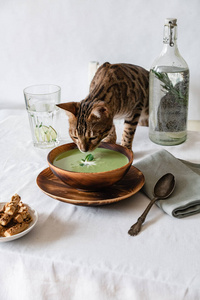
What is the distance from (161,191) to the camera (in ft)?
2.89

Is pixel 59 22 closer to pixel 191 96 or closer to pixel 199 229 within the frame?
pixel 191 96

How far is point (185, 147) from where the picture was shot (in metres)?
1.25

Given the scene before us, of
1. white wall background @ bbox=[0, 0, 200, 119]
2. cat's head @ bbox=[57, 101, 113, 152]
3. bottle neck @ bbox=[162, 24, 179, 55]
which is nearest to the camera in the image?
cat's head @ bbox=[57, 101, 113, 152]

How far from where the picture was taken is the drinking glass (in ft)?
4.10

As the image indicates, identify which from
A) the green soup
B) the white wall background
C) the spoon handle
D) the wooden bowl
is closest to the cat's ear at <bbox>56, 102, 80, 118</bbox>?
the green soup

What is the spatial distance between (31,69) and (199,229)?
1.60 m

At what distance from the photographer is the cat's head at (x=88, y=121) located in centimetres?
101

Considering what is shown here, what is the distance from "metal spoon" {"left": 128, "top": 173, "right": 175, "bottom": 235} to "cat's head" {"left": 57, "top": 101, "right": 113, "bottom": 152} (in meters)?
0.21

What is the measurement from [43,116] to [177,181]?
0.56 m

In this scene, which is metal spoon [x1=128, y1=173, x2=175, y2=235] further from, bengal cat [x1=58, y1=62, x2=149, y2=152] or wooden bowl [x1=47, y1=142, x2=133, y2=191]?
bengal cat [x1=58, y1=62, x2=149, y2=152]

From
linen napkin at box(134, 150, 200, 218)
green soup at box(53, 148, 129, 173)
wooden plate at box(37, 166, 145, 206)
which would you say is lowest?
linen napkin at box(134, 150, 200, 218)

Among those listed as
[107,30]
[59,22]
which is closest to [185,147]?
[107,30]

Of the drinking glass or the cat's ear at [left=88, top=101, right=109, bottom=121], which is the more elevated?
the cat's ear at [left=88, top=101, right=109, bottom=121]

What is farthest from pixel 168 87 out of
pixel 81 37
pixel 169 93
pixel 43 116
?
pixel 81 37
